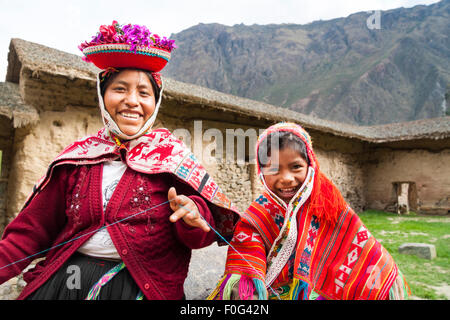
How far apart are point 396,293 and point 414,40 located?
5131cm

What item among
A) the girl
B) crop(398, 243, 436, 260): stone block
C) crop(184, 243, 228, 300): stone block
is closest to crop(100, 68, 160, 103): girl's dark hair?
the girl

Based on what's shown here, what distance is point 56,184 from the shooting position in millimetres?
1494

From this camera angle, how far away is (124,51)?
4.60ft

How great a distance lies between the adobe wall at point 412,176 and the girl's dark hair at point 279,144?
1141cm

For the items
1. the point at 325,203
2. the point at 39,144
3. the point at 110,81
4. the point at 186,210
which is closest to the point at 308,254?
the point at 325,203

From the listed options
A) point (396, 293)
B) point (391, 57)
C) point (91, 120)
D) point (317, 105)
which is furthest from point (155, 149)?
point (391, 57)

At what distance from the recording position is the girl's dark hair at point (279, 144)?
1630mm

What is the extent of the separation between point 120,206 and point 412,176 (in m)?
12.3

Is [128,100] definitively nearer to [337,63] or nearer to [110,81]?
[110,81]

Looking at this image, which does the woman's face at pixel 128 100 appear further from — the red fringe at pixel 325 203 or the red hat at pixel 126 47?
the red fringe at pixel 325 203

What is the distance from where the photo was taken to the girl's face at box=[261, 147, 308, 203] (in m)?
1.60

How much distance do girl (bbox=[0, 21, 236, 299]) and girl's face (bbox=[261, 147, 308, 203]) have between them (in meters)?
0.33

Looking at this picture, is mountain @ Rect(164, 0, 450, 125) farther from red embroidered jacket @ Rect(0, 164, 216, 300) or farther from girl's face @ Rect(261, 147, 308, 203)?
red embroidered jacket @ Rect(0, 164, 216, 300)

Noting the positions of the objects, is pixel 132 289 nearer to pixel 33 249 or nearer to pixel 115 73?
pixel 33 249
